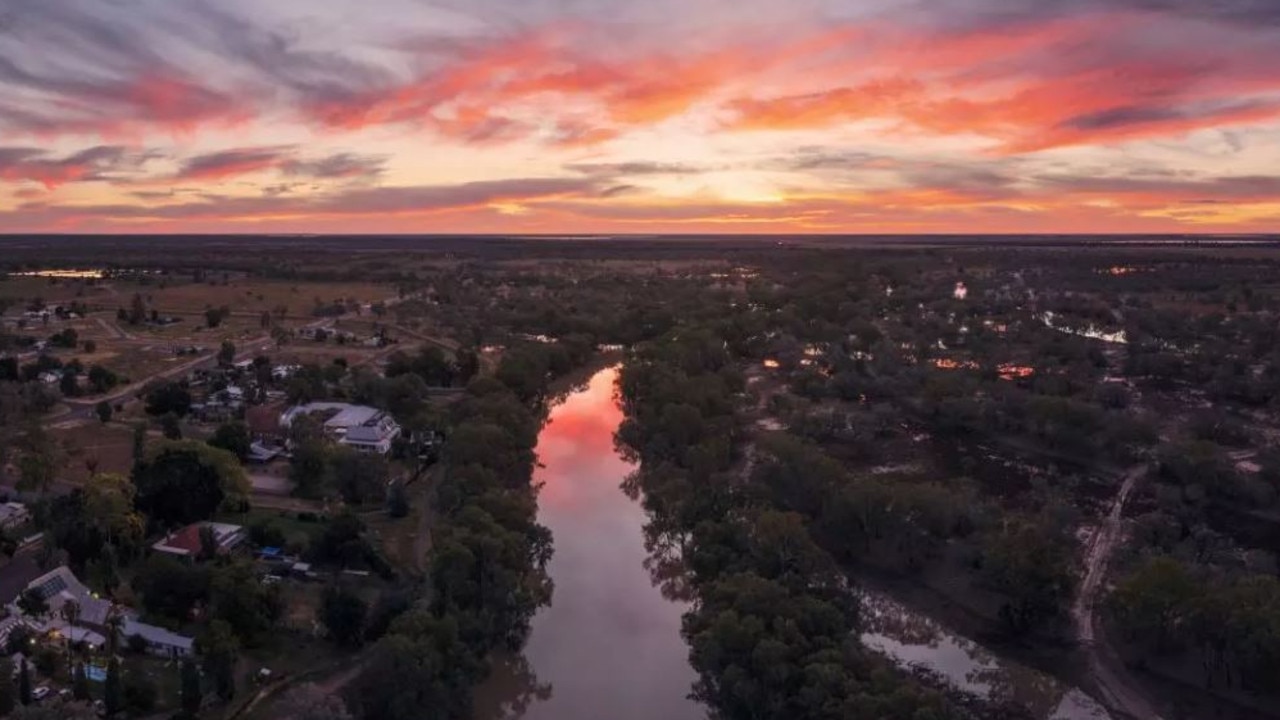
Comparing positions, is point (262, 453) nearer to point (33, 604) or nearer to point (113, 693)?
point (33, 604)

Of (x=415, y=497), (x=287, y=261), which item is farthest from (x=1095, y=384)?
(x=287, y=261)

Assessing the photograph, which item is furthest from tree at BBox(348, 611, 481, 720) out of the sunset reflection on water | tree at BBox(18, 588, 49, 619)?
tree at BBox(18, 588, 49, 619)

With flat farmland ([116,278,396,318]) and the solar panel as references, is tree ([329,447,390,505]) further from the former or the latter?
flat farmland ([116,278,396,318])

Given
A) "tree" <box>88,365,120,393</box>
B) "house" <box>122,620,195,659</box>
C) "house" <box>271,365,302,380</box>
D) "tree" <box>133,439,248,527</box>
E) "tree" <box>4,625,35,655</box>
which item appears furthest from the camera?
"house" <box>271,365,302,380</box>

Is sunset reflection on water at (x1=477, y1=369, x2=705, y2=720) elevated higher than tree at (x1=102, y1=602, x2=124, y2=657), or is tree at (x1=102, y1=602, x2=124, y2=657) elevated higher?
tree at (x1=102, y1=602, x2=124, y2=657)

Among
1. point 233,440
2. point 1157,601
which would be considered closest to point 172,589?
point 233,440

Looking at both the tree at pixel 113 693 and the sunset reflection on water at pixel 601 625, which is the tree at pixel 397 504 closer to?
the sunset reflection on water at pixel 601 625

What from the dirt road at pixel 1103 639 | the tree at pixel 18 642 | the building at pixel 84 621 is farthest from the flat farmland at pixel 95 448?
the dirt road at pixel 1103 639

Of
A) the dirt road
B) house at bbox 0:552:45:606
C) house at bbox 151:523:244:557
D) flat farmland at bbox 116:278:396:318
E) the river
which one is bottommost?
the river
